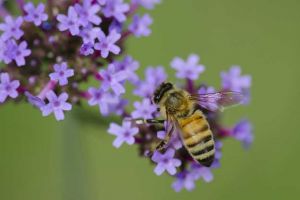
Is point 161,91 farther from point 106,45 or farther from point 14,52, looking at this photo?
point 14,52

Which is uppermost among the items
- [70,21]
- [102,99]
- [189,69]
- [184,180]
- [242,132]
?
[70,21]

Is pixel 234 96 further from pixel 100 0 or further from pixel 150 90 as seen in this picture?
pixel 100 0

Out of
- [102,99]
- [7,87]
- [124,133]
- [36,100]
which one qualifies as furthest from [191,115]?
[7,87]

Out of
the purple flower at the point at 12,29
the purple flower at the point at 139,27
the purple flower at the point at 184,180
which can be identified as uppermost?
the purple flower at the point at 139,27

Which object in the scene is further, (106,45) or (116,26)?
(116,26)

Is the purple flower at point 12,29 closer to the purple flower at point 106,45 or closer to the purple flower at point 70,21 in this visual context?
the purple flower at point 70,21

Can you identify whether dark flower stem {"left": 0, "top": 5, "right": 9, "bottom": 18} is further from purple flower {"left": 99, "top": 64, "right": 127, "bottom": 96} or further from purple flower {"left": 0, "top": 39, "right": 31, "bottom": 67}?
purple flower {"left": 99, "top": 64, "right": 127, "bottom": 96}

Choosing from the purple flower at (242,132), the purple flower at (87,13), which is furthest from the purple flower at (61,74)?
the purple flower at (242,132)

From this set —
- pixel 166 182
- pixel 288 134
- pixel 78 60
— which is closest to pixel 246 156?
pixel 288 134
